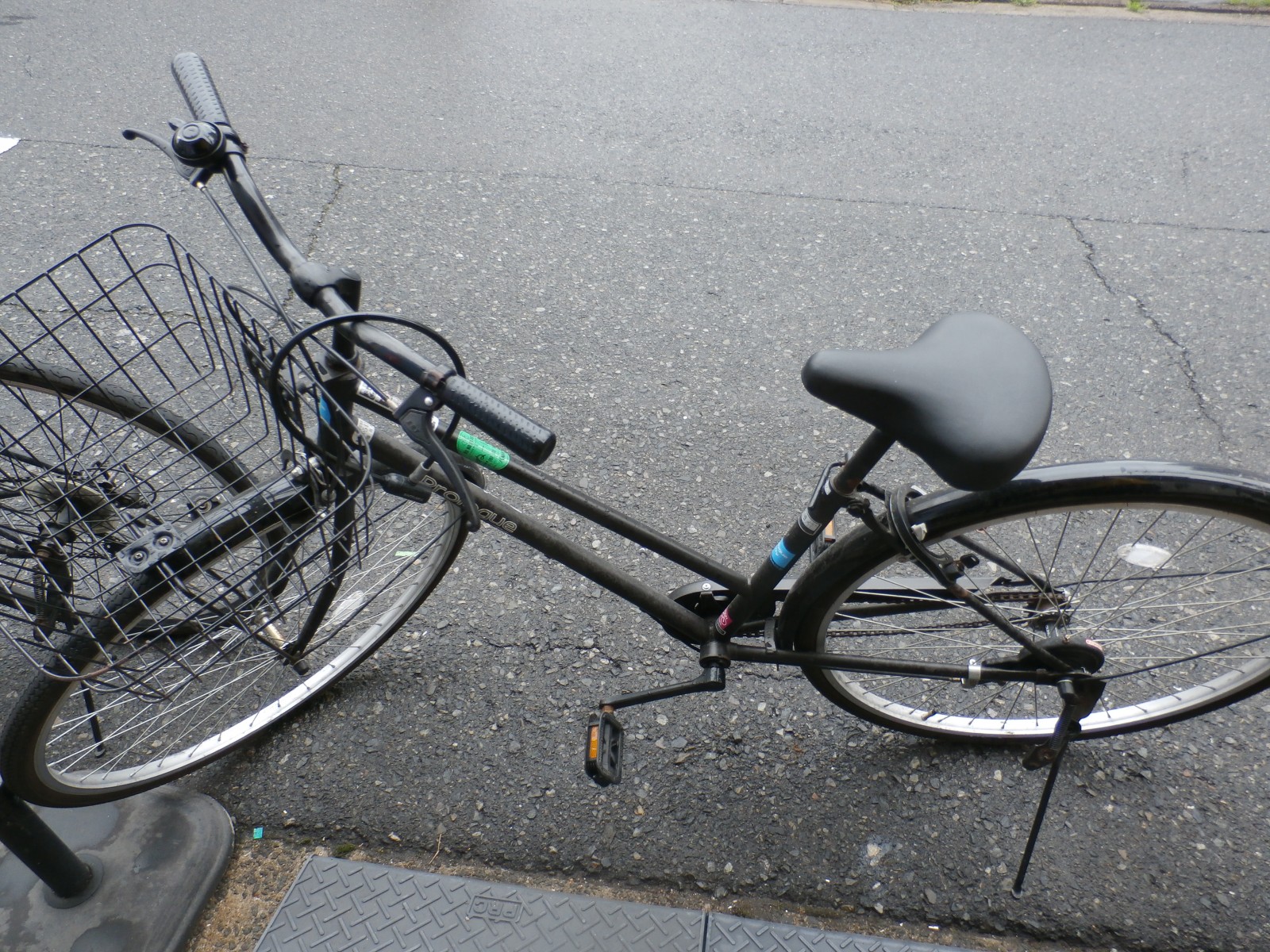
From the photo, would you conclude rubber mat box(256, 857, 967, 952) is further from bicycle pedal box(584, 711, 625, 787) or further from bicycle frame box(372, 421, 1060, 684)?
bicycle frame box(372, 421, 1060, 684)

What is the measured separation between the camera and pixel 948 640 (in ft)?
7.82

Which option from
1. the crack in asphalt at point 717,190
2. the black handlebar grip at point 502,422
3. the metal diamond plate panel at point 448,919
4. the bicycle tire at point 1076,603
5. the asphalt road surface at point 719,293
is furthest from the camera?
the crack in asphalt at point 717,190

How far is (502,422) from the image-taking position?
104 cm

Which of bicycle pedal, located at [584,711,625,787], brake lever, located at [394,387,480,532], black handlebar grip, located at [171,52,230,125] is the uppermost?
black handlebar grip, located at [171,52,230,125]

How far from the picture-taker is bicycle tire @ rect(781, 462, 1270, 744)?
5.18 feet

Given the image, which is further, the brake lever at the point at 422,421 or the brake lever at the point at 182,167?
the brake lever at the point at 182,167

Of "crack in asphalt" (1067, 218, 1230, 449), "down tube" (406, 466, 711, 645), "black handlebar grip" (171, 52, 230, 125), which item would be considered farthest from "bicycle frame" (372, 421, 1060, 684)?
"crack in asphalt" (1067, 218, 1230, 449)

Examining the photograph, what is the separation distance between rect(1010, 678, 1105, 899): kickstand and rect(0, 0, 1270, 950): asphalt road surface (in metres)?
0.11

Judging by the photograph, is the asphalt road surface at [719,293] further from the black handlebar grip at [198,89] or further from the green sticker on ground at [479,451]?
the black handlebar grip at [198,89]

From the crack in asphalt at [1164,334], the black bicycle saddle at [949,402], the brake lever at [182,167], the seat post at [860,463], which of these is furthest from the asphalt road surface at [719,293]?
the brake lever at [182,167]

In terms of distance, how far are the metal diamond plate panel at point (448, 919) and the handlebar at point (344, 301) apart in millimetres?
1245

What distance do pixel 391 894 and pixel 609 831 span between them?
51 cm

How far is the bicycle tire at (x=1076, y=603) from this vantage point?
5.18ft

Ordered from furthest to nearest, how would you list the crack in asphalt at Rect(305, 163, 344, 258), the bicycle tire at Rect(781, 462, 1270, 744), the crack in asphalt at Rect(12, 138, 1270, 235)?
1. the crack in asphalt at Rect(12, 138, 1270, 235)
2. the crack in asphalt at Rect(305, 163, 344, 258)
3. the bicycle tire at Rect(781, 462, 1270, 744)
